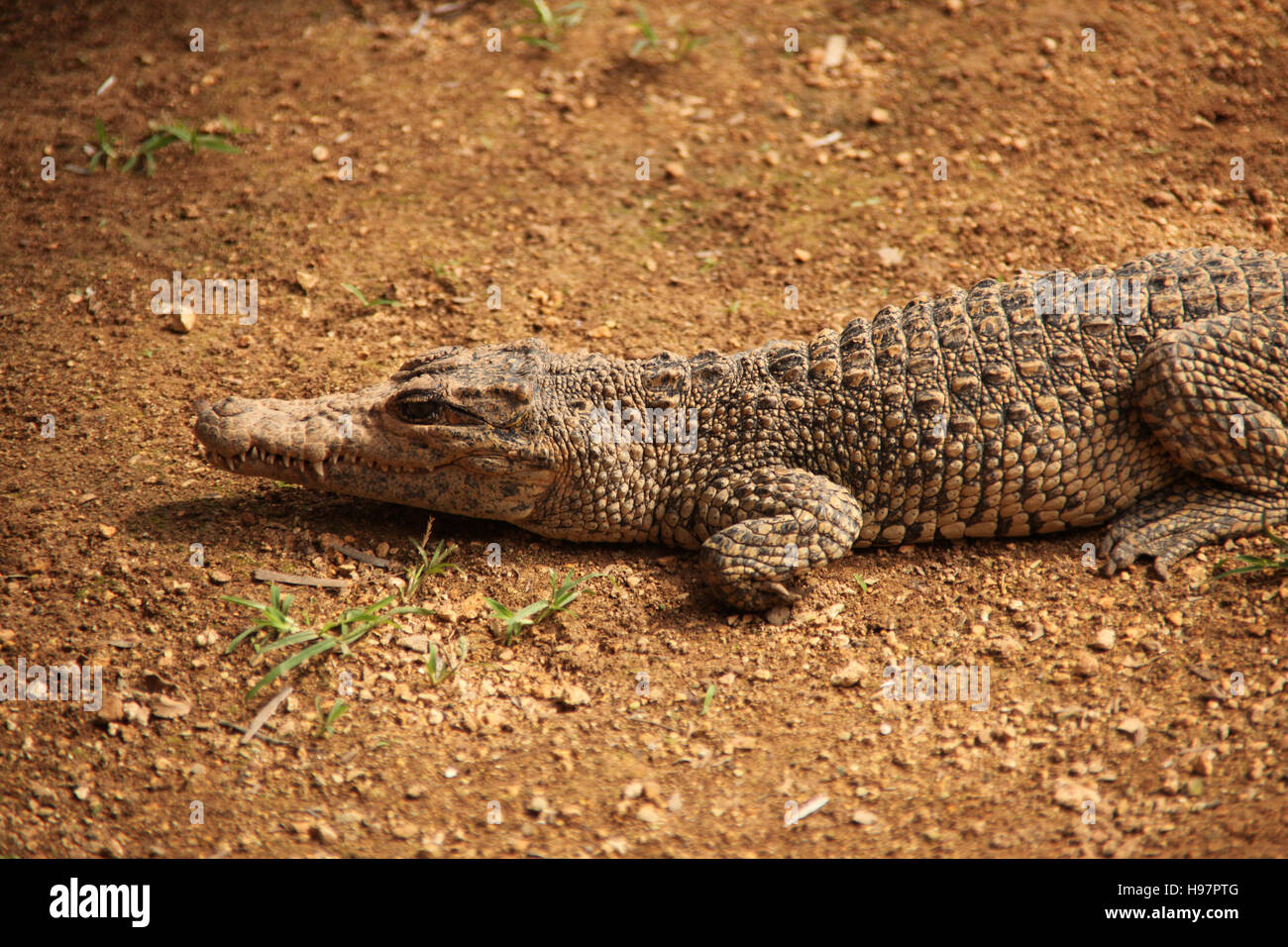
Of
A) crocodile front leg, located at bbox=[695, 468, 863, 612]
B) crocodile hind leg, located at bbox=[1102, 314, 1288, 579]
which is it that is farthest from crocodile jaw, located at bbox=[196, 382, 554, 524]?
crocodile hind leg, located at bbox=[1102, 314, 1288, 579]

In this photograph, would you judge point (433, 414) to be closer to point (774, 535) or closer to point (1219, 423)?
point (774, 535)

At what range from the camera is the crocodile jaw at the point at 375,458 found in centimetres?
460

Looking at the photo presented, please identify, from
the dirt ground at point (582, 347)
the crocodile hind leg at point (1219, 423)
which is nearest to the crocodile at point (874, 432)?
the crocodile hind leg at point (1219, 423)

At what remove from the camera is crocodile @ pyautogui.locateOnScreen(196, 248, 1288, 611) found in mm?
4398

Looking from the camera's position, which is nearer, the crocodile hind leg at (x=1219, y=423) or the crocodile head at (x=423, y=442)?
the crocodile hind leg at (x=1219, y=423)

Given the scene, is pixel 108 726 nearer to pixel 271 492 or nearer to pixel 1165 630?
pixel 271 492

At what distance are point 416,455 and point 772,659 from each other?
1.87 m

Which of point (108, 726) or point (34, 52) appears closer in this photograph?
point (108, 726)

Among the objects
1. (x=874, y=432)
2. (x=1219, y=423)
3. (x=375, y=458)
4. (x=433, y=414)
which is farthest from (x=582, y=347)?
(x=1219, y=423)

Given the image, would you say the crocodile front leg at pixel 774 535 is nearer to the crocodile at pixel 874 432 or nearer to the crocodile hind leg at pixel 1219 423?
the crocodile at pixel 874 432

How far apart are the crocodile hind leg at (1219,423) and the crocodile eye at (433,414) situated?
9.86 feet

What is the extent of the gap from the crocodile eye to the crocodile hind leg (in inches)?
118

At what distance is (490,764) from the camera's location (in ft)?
12.5
